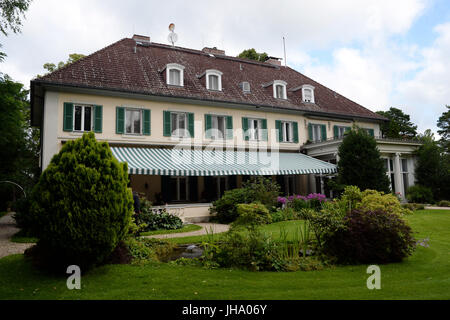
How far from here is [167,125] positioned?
18.1m

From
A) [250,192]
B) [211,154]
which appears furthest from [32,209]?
[211,154]

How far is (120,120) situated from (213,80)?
670cm

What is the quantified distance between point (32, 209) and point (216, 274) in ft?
11.5

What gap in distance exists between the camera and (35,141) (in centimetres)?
3512

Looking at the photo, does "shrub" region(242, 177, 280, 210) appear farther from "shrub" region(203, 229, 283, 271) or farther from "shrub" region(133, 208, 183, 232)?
"shrub" region(203, 229, 283, 271)

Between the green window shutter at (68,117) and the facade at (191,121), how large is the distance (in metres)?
0.05

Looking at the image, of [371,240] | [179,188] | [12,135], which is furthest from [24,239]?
[371,240]

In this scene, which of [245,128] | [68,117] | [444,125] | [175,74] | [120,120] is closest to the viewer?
[68,117]

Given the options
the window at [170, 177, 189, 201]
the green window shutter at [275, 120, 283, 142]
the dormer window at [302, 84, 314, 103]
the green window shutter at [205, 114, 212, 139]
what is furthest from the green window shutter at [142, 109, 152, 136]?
the dormer window at [302, 84, 314, 103]

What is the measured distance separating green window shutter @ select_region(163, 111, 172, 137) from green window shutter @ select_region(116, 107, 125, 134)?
2239mm

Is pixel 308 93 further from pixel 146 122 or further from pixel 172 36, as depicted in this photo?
pixel 146 122

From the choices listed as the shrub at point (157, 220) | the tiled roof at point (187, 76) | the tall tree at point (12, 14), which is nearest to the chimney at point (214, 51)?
the tiled roof at point (187, 76)
